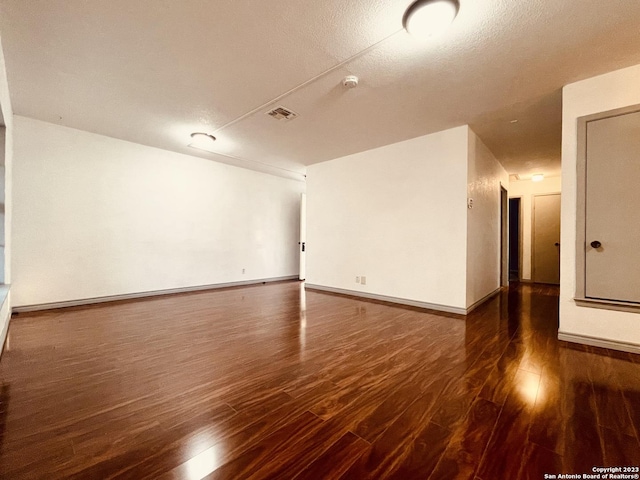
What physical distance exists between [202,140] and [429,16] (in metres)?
3.77

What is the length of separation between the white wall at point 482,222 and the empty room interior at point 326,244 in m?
0.08

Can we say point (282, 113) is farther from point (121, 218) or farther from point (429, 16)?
point (121, 218)

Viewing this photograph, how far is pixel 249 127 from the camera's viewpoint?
3.88m

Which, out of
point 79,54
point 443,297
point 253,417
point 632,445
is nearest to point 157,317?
point 253,417

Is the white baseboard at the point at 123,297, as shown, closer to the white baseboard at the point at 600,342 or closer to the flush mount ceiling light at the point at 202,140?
the flush mount ceiling light at the point at 202,140

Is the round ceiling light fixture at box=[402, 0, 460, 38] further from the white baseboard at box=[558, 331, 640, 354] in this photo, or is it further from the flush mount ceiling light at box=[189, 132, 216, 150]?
the flush mount ceiling light at box=[189, 132, 216, 150]

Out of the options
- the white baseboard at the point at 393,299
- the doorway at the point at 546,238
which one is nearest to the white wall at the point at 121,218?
the white baseboard at the point at 393,299

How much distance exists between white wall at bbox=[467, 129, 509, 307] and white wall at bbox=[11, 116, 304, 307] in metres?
4.53

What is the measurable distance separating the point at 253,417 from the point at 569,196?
352 cm

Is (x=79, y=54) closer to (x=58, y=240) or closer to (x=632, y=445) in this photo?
(x=58, y=240)

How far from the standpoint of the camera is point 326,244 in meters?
5.51

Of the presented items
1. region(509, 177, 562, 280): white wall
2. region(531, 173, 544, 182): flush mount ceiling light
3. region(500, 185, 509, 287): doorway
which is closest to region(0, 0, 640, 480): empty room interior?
region(500, 185, 509, 287): doorway

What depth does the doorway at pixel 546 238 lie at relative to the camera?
6199mm

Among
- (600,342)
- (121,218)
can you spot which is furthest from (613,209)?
(121,218)
